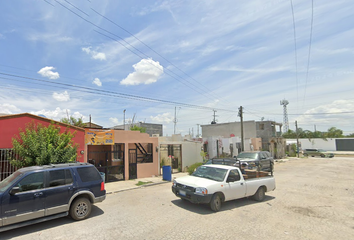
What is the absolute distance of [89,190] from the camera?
22.2 feet

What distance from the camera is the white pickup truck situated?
23.5 ft

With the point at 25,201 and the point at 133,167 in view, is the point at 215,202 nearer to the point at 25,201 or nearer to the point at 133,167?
the point at 25,201

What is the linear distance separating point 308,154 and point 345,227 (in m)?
43.9

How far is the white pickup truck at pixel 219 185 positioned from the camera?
23.5ft

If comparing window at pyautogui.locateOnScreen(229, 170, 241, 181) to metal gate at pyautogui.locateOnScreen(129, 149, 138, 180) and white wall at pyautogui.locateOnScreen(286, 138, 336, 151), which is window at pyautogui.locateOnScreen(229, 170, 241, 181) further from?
white wall at pyautogui.locateOnScreen(286, 138, 336, 151)

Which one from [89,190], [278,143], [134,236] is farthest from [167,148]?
[278,143]

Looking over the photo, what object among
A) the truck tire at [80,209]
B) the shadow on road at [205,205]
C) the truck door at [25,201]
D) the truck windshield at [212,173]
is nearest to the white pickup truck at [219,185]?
the truck windshield at [212,173]

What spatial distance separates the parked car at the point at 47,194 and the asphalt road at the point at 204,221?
39 centimetres

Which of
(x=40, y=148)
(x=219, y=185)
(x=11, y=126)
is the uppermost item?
(x=11, y=126)

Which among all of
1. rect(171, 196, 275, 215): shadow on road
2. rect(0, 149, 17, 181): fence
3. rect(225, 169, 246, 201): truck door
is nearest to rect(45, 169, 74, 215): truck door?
rect(171, 196, 275, 215): shadow on road

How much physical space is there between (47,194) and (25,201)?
519 millimetres

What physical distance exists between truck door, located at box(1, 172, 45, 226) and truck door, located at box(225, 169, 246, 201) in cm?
579

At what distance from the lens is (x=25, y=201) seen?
556 centimetres

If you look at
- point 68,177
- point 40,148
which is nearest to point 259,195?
point 68,177
